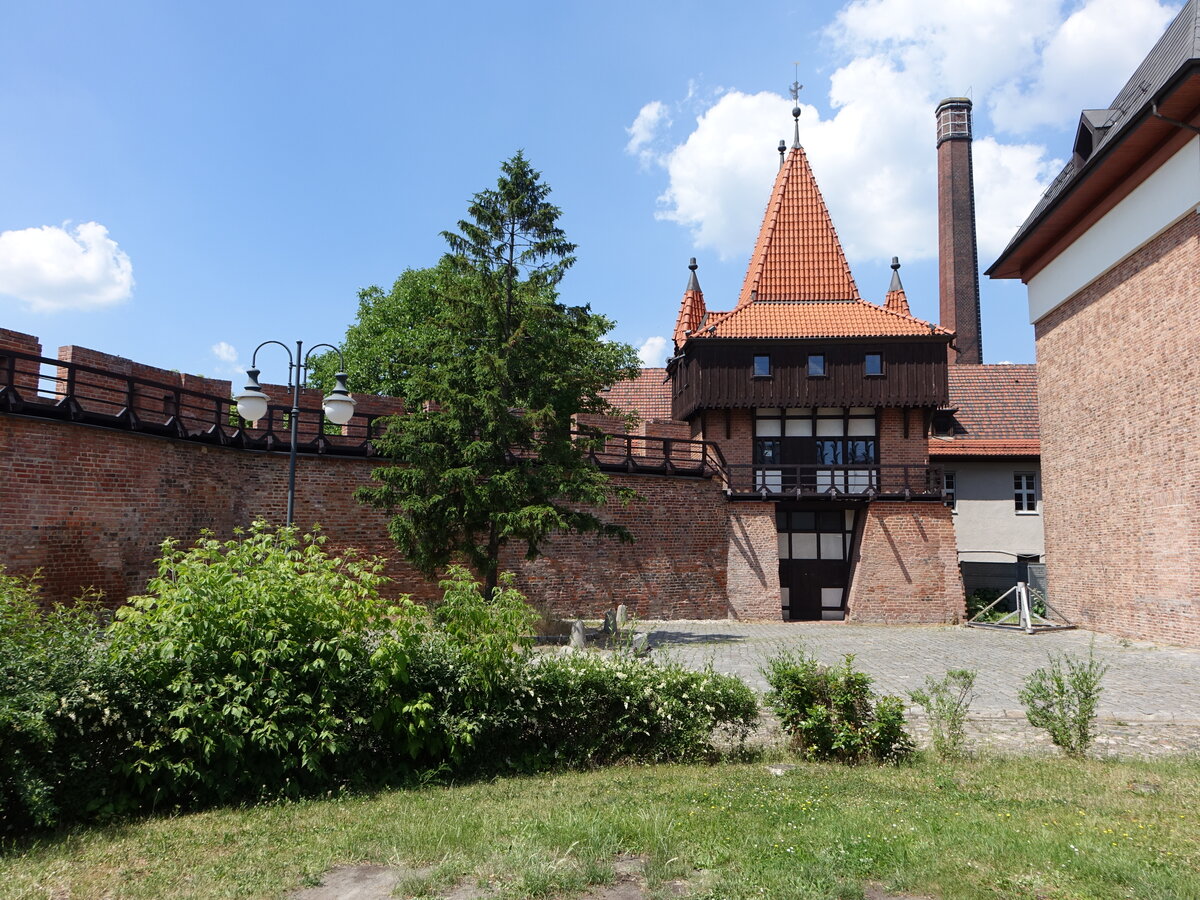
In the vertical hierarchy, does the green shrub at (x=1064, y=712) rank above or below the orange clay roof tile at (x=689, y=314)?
below

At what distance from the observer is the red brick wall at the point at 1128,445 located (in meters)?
15.5

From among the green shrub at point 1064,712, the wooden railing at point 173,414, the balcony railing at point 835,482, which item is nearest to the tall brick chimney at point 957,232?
the balcony railing at point 835,482

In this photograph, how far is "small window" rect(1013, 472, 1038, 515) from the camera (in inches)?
1094

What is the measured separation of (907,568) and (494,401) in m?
13.8

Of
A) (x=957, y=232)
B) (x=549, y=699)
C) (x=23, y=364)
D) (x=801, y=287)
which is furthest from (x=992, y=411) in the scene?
(x=23, y=364)

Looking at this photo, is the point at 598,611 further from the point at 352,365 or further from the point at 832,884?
the point at 832,884

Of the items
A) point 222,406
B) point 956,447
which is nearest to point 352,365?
point 222,406

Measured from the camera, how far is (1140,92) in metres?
17.3

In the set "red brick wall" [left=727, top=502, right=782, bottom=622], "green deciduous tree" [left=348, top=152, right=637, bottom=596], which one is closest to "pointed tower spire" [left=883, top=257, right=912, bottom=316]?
"red brick wall" [left=727, top=502, right=782, bottom=622]

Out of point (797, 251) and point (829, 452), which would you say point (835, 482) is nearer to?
point (829, 452)

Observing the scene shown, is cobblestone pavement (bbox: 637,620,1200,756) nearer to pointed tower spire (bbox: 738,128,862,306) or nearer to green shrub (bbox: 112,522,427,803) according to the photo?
green shrub (bbox: 112,522,427,803)

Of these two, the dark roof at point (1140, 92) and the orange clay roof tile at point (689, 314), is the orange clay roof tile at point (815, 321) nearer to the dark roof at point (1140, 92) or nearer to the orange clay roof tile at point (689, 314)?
the orange clay roof tile at point (689, 314)

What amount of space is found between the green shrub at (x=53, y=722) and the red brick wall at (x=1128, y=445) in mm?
17007

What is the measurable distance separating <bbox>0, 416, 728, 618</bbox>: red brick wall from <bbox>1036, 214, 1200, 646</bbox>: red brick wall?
8.52 metres
